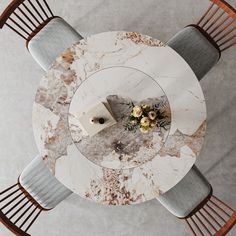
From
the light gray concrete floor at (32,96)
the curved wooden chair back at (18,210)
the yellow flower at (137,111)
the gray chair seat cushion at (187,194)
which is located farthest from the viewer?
the light gray concrete floor at (32,96)

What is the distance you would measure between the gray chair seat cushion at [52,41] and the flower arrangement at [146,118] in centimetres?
55

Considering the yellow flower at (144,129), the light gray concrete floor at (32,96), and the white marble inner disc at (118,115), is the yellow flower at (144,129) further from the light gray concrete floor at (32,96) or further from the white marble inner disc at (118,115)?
the light gray concrete floor at (32,96)

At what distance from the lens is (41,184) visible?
1996 mm

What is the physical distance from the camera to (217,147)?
2371 mm

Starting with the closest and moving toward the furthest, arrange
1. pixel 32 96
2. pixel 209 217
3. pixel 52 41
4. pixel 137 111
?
pixel 137 111
pixel 52 41
pixel 209 217
pixel 32 96

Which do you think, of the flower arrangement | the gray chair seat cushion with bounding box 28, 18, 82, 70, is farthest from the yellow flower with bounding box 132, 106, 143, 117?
the gray chair seat cushion with bounding box 28, 18, 82, 70

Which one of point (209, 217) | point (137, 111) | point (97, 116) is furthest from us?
point (209, 217)

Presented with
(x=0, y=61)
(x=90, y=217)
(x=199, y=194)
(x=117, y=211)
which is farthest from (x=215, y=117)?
(x=0, y=61)

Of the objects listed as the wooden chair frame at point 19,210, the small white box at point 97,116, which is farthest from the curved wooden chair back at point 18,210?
the small white box at point 97,116

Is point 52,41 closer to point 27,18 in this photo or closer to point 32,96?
point 27,18

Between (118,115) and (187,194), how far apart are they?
1.98 feet

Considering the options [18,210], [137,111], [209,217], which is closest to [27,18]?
[137,111]

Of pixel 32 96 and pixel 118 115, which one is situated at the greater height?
pixel 32 96

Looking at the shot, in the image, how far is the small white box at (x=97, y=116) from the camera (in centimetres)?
177
